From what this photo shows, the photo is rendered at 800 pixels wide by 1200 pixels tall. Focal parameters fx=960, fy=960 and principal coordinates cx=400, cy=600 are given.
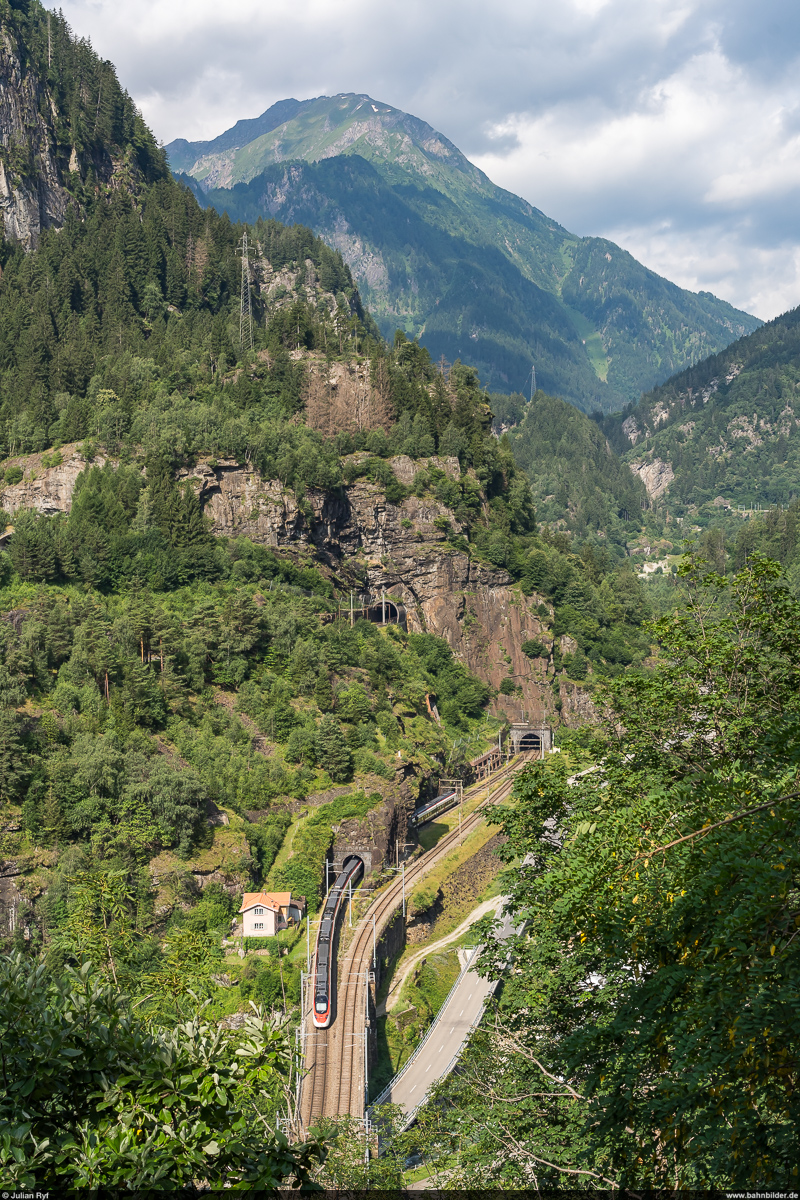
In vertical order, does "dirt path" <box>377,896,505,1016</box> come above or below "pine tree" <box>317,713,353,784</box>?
below

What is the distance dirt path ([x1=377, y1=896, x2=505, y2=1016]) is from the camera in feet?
191

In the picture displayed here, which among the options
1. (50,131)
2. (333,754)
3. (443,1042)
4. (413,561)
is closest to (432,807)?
(333,754)

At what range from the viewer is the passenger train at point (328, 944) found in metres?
50.5

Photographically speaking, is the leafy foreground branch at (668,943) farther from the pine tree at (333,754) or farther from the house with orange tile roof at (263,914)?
the pine tree at (333,754)

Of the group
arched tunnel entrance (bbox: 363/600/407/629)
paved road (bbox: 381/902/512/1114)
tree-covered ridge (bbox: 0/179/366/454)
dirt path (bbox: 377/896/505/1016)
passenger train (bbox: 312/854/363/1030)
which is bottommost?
paved road (bbox: 381/902/512/1114)

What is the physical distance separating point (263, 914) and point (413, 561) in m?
58.6

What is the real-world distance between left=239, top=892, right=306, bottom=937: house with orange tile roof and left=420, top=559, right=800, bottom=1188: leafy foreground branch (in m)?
30.6

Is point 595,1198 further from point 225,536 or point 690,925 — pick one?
point 225,536

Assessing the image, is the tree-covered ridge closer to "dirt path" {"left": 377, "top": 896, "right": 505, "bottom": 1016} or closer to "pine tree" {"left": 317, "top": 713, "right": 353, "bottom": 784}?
"pine tree" {"left": 317, "top": 713, "right": 353, "bottom": 784}

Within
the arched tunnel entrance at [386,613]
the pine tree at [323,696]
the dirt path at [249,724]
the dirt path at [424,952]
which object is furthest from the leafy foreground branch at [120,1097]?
the arched tunnel entrance at [386,613]

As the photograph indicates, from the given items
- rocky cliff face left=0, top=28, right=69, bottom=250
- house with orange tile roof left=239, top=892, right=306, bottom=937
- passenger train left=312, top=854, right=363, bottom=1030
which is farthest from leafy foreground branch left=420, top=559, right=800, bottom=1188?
rocky cliff face left=0, top=28, right=69, bottom=250

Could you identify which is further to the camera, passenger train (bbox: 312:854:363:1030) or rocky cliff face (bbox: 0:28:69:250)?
rocky cliff face (bbox: 0:28:69:250)

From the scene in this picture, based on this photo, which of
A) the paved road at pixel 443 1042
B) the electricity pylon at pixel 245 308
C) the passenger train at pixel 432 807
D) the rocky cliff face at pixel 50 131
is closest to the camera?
the paved road at pixel 443 1042

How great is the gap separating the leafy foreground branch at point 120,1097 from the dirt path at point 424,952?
43216 millimetres
